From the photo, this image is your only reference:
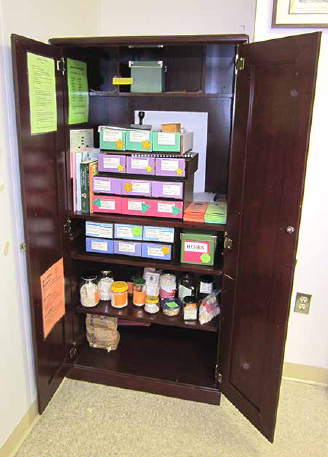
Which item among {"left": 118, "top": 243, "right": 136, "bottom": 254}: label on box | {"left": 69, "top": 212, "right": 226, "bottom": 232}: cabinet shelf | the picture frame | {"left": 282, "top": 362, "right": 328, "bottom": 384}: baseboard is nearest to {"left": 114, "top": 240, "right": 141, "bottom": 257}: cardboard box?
{"left": 118, "top": 243, "right": 136, "bottom": 254}: label on box

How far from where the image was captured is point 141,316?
2.04m

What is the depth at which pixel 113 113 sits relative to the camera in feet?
7.26

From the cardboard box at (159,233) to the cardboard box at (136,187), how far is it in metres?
0.19

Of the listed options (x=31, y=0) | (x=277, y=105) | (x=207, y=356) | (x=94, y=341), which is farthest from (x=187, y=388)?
(x=31, y=0)

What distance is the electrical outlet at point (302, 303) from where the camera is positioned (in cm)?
205

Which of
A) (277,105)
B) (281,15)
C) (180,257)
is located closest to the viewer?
(277,105)

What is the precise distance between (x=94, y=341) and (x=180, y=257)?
2.52 ft

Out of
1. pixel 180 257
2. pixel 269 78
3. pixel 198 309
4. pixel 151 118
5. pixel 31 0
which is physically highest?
pixel 31 0

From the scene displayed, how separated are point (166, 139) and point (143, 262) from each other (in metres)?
0.63

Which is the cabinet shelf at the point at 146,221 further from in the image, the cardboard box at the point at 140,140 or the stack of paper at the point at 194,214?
the cardboard box at the point at 140,140

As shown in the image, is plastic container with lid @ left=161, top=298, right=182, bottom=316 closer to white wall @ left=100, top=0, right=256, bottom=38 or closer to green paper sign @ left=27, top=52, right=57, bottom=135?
green paper sign @ left=27, top=52, right=57, bottom=135

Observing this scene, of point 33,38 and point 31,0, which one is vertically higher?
point 31,0

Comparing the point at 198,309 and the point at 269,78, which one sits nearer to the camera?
the point at 269,78

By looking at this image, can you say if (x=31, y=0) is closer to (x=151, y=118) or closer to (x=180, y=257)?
(x=151, y=118)
